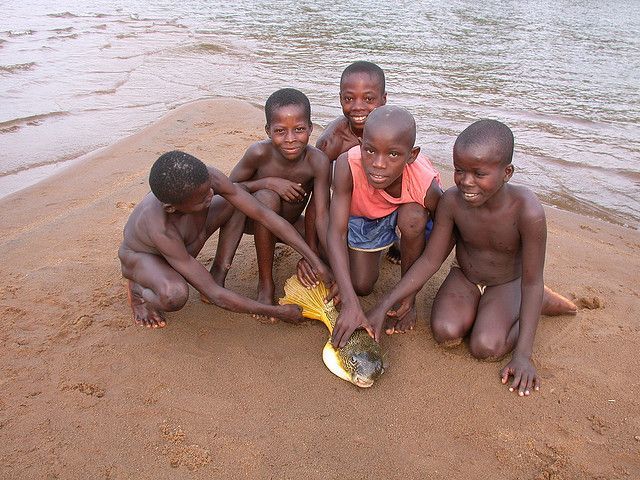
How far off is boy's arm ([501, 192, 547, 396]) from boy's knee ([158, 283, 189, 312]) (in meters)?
1.67

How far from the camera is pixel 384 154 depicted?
9.07ft

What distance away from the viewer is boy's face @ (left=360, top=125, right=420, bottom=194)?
8.89 ft

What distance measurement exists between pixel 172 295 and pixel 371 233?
121cm

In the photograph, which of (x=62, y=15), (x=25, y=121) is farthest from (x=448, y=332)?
(x=62, y=15)

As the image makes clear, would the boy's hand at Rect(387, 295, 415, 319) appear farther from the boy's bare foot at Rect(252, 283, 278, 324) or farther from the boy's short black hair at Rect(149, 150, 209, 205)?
the boy's short black hair at Rect(149, 150, 209, 205)

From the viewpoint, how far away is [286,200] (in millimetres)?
3352

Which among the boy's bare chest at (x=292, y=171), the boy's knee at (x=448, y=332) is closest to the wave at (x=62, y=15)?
the boy's bare chest at (x=292, y=171)

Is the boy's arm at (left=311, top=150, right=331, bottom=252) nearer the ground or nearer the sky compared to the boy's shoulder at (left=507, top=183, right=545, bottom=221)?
nearer the ground

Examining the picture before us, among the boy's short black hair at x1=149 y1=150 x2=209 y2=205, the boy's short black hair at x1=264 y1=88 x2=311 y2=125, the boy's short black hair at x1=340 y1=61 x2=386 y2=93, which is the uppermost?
the boy's short black hair at x1=340 y1=61 x2=386 y2=93

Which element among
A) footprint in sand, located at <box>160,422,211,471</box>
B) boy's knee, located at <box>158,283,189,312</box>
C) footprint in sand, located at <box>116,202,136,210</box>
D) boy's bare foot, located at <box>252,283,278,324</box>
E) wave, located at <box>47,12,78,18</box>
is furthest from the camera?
wave, located at <box>47,12,78,18</box>

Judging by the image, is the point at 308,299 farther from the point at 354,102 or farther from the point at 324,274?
the point at 354,102

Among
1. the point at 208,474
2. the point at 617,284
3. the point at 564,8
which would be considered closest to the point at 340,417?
the point at 208,474

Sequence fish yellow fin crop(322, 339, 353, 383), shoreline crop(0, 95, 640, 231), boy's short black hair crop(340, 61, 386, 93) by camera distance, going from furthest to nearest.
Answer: shoreline crop(0, 95, 640, 231) < boy's short black hair crop(340, 61, 386, 93) < fish yellow fin crop(322, 339, 353, 383)

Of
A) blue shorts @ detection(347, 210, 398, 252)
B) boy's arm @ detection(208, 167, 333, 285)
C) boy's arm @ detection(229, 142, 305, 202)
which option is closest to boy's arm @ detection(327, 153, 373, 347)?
boy's arm @ detection(208, 167, 333, 285)
